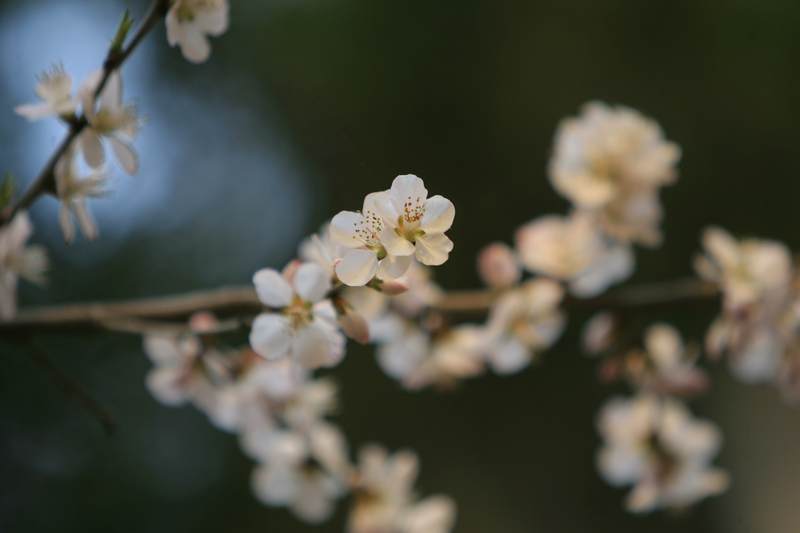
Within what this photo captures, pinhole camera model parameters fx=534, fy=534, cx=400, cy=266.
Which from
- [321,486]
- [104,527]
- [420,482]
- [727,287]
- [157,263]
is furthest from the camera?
[420,482]

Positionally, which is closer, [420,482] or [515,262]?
[515,262]

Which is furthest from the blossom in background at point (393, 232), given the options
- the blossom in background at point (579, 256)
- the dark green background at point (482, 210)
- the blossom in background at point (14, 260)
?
the dark green background at point (482, 210)

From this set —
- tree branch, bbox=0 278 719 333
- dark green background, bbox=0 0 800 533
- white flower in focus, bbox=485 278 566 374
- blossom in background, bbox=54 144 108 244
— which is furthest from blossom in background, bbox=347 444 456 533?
dark green background, bbox=0 0 800 533

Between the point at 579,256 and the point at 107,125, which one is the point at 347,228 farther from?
the point at 579,256

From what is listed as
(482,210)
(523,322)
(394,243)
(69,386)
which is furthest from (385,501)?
(482,210)

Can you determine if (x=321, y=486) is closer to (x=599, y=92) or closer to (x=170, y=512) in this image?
(x=170, y=512)

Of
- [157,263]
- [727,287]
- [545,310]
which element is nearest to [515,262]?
[545,310]

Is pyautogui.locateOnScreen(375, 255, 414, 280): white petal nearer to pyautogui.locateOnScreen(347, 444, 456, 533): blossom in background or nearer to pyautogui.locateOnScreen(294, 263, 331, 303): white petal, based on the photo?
pyautogui.locateOnScreen(294, 263, 331, 303): white petal
